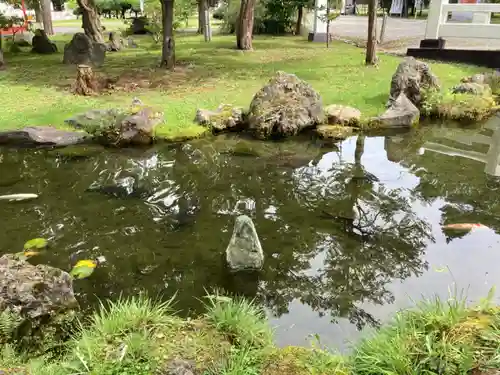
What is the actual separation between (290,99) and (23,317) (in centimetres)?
747

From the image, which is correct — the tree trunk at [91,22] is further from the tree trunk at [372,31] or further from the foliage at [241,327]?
the foliage at [241,327]

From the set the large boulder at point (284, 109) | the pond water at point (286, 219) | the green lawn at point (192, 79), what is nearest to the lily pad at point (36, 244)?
the pond water at point (286, 219)

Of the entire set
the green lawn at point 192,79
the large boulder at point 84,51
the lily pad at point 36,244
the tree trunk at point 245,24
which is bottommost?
the lily pad at point 36,244

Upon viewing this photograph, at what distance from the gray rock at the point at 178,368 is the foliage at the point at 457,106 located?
960 centimetres

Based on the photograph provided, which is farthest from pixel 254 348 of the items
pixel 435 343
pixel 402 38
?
pixel 402 38

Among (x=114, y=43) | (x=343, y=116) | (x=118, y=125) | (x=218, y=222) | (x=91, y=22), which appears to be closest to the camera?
(x=218, y=222)

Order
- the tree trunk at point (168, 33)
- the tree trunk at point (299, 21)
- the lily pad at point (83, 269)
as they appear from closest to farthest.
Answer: the lily pad at point (83, 269) → the tree trunk at point (168, 33) → the tree trunk at point (299, 21)

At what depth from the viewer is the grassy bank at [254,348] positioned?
124 inches

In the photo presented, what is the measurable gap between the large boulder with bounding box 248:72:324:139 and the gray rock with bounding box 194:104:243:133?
0.97 ft

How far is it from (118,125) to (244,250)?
5169 millimetres

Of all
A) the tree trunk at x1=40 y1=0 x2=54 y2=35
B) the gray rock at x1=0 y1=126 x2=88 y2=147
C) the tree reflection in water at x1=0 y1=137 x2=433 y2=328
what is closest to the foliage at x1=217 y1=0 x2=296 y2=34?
the tree trunk at x1=40 y1=0 x2=54 y2=35

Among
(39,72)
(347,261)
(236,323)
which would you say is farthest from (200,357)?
(39,72)

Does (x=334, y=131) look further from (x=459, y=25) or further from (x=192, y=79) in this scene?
(x=459, y=25)

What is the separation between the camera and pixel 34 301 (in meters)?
4.18
